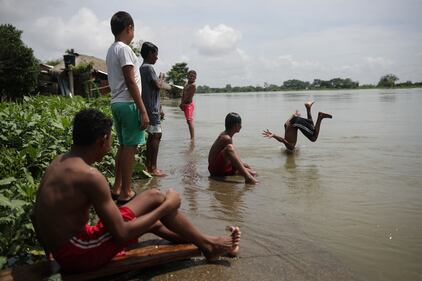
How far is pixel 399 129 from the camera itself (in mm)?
11867

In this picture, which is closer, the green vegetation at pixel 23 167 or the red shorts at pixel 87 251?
the red shorts at pixel 87 251

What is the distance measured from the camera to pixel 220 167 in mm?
5742

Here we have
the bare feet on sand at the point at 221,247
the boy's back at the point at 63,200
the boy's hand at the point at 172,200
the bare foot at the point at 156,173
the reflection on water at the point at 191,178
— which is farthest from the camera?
the bare foot at the point at 156,173

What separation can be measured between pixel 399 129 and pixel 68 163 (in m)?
11.6

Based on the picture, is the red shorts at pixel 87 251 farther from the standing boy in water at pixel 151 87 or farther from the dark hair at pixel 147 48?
the dark hair at pixel 147 48

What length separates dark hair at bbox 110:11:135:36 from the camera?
3980 mm

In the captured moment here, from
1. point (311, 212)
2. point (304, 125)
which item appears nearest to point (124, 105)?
point (311, 212)

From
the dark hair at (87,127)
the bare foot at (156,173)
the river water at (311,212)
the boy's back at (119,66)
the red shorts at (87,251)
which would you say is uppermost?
the boy's back at (119,66)

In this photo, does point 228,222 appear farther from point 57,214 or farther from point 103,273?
point 57,214

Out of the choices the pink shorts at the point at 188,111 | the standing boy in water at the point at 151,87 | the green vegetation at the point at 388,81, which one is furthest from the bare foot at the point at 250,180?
the green vegetation at the point at 388,81

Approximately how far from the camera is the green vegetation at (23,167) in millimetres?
2902

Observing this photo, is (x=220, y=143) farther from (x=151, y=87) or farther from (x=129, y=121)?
(x=129, y=121)

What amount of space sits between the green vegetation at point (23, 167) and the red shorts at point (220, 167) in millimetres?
1032

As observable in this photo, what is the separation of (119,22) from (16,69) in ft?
77.3
